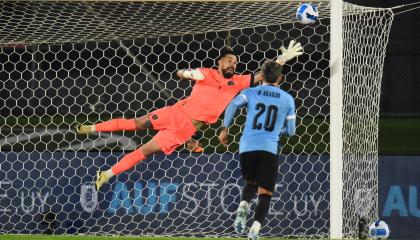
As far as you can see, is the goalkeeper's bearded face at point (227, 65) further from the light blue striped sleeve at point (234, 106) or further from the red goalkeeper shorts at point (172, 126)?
the light blue striped sleeve at point (234, 106)

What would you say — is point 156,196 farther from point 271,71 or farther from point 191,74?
point 271,71

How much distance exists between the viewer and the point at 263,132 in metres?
6.89

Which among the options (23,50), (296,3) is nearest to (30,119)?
(23,50)

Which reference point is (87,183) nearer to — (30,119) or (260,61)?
(30,119)

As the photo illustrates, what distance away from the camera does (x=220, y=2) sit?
830 cm

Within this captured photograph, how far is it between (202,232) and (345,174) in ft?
5.24

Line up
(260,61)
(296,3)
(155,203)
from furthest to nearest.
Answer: (260,61), (155,203), (296,3)

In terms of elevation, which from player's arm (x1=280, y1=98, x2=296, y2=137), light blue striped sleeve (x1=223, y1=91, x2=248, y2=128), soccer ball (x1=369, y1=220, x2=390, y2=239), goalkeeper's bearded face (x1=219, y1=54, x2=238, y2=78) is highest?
goalkeeper's bearded face (x1=219, y1=54, x2=238, y2=78)

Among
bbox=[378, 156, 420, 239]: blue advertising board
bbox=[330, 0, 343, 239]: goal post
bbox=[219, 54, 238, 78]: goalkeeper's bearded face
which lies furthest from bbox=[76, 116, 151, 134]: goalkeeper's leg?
bbox=[378, 156, 420, 239]: blue advertising board

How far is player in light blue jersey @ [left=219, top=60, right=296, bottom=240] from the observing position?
270 inches

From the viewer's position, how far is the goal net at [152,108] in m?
8.60

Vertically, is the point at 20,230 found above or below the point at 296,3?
below

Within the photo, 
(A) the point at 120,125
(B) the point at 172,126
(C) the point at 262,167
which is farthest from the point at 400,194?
(C) the point at 262,167

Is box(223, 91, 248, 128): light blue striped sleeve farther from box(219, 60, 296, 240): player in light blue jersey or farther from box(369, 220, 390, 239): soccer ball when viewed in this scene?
box(369, 220, 390, 239): soccer ball
